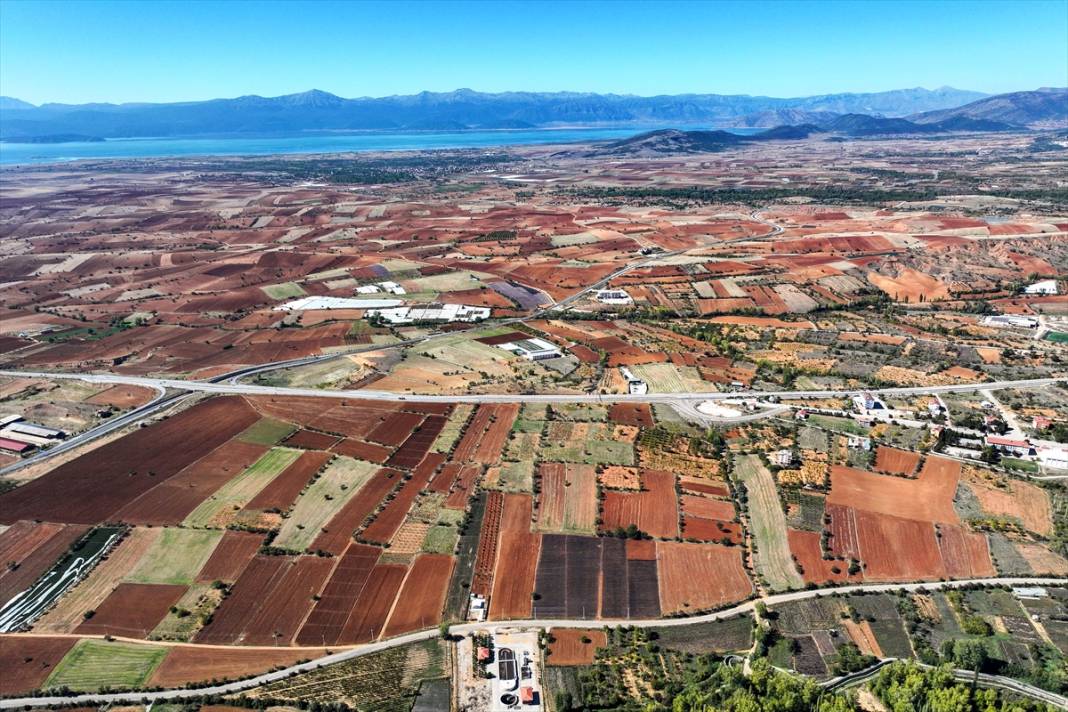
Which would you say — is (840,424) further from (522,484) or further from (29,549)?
(29,549)

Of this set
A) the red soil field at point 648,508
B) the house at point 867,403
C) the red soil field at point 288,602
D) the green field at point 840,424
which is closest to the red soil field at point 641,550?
the red soil field at point 648,508

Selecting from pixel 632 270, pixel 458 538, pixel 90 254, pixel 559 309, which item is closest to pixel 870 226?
pixel 632 270

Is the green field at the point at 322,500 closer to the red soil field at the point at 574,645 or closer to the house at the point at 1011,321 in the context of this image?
the red soil field at the point at 574,645

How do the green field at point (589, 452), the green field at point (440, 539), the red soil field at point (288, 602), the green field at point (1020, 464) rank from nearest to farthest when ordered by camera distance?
1. the red soil field at point (288, 602)
2. the green field at point (440, 539)
3. the green field at point (1020, 464)
4. the green field at point (589, 452)

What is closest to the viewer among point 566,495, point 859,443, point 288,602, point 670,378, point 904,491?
point 288,602

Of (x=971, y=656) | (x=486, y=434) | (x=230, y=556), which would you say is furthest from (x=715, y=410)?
(x=230, y=556)

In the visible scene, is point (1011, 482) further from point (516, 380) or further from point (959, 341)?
point (516, 380)
